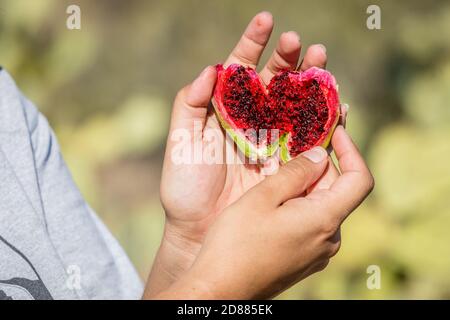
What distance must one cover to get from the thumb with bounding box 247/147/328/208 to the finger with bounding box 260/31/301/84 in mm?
301

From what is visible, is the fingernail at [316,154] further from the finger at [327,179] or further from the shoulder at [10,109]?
the shoulder at [10,109]

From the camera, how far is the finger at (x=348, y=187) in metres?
1.51

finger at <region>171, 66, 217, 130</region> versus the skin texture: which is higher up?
finger at <region>171, 66, 217, 130</region>

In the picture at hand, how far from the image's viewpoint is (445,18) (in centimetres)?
295

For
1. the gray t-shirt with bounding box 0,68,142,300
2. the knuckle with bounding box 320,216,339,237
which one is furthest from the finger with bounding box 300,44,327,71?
the gray t-shirt with bounding box 0,68,142,300

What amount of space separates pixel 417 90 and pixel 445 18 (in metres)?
0.38

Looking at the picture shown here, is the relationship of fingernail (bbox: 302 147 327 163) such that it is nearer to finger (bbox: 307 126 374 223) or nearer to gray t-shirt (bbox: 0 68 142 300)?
finger (bbox: 307 126 374 223)

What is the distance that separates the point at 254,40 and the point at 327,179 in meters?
0.45

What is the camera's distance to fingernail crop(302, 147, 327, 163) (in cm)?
158

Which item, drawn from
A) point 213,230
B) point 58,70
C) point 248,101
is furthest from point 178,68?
point 213,230

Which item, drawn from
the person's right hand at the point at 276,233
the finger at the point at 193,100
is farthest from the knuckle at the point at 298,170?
the finger at the point at 193,100

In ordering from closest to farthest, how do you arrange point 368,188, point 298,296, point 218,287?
point 218,287 < point 368,188 < point 298,296

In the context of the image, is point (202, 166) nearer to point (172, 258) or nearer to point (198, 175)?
point (198, 175)
